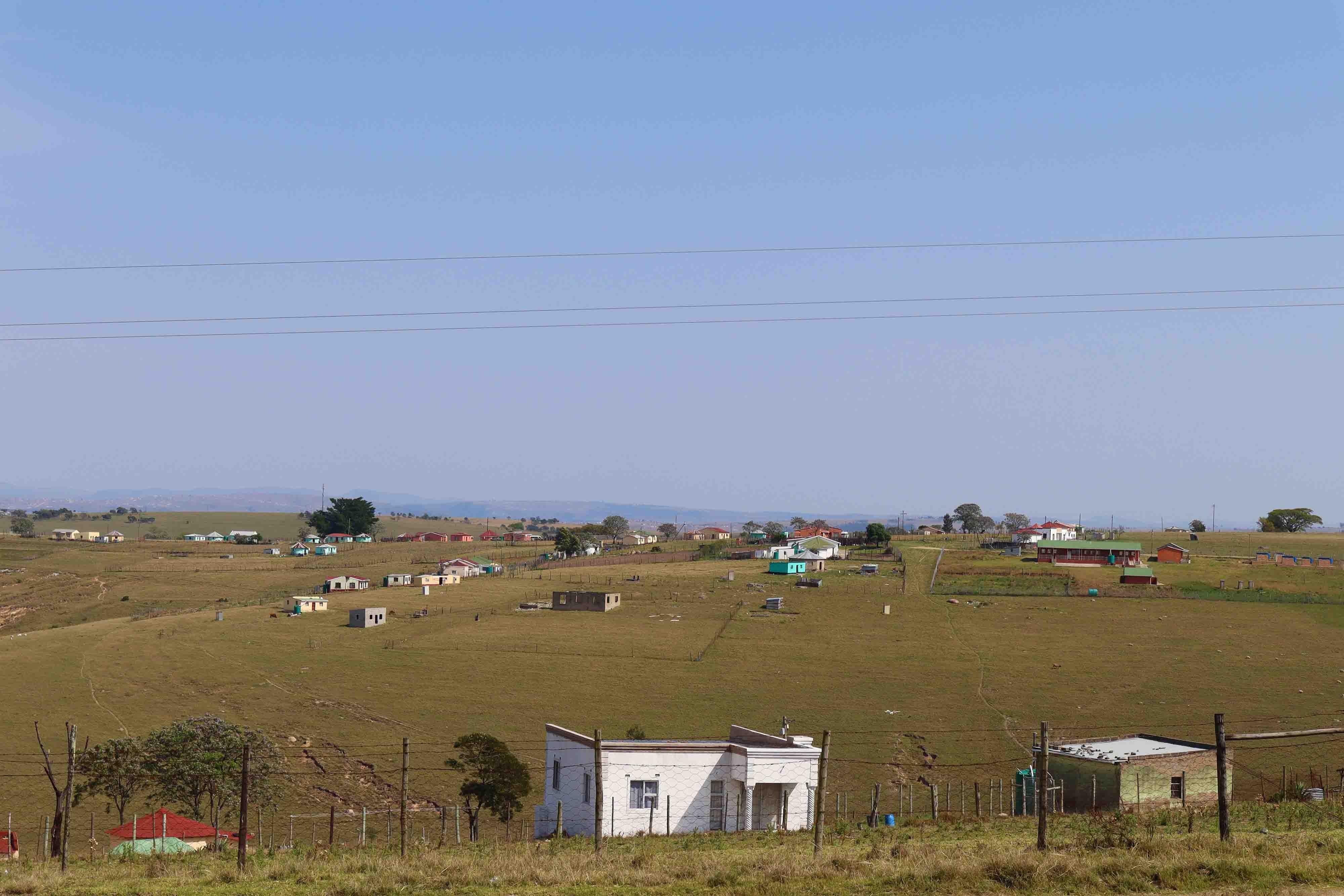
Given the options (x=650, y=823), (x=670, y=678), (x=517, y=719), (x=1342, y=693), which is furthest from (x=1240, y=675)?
(x=650, y=823)

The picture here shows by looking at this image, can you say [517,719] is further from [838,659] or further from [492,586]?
[492,586]

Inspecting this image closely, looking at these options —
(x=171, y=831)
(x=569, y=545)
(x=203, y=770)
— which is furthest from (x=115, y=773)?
(x=569, y=545)

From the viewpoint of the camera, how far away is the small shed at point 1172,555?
100 metres

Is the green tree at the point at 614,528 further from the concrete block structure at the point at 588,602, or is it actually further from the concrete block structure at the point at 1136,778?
the concrete block structure at the point at 1136,778

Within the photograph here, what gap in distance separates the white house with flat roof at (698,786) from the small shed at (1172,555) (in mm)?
80914

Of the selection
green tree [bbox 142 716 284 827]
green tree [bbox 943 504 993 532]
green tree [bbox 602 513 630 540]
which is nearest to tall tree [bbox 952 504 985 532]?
green tree [bbox 943 504 993 532]

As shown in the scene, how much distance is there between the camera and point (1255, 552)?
118 metres

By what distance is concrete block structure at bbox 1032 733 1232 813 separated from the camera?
28.3 meters

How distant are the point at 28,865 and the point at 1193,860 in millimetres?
14520

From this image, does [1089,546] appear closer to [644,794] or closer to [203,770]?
[644,794]

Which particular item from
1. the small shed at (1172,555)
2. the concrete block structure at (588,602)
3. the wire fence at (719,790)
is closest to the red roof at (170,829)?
the wire fence at (719,790)

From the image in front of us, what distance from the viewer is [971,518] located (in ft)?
632

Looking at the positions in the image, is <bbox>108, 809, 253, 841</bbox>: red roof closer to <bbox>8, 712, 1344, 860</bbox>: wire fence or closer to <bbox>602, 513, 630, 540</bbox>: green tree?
<bbox>8, 712, 1344, 860</bbox>: wire fence

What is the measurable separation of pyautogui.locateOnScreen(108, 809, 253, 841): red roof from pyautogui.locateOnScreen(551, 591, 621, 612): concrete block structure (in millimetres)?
45689
